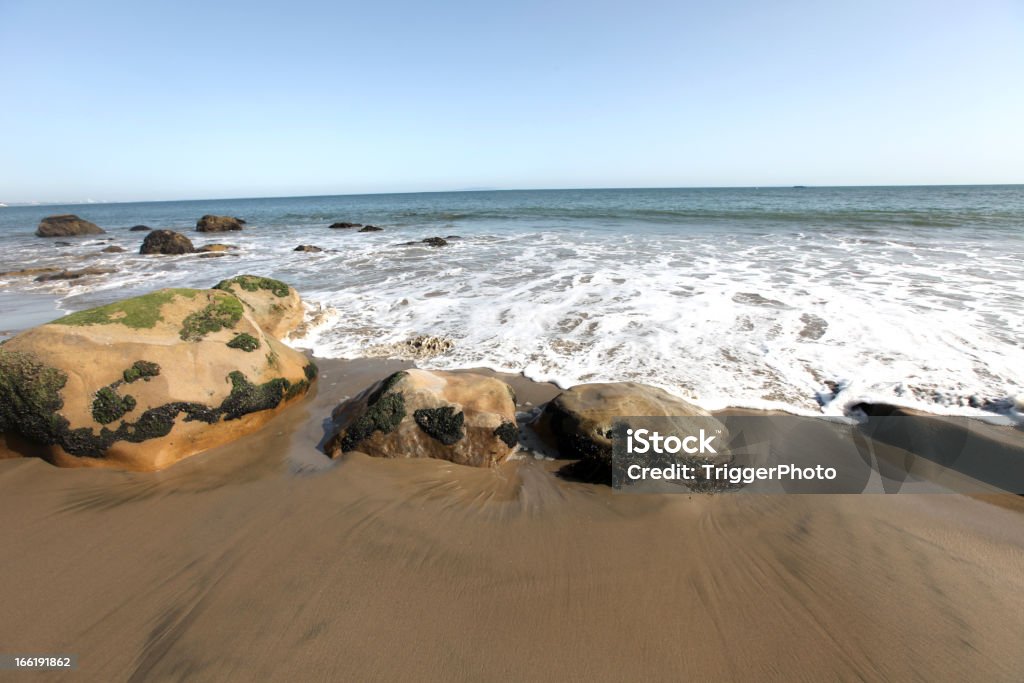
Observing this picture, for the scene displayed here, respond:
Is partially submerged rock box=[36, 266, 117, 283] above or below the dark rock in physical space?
below

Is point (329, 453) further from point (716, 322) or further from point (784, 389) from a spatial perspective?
point (716, 322)

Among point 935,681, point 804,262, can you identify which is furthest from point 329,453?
point 804,262

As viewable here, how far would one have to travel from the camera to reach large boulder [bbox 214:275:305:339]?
7.67 meters

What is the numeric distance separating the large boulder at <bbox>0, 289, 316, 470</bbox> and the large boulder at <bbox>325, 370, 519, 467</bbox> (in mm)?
1232

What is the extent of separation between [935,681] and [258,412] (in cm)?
577

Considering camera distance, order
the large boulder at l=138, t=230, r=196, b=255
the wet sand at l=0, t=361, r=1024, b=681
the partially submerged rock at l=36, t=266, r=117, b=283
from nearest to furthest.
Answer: the wet sand at l=0, t=361, r=1024, b=681
the partially submerged rock at l=36, t=266, r=117, b=283
the large boulder at l=138, t=230, r=196, b=255

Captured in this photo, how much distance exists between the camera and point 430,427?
4.22 metres

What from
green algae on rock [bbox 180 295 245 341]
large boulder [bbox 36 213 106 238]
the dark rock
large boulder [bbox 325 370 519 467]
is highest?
large boulder [bbox 36 213 106 238]

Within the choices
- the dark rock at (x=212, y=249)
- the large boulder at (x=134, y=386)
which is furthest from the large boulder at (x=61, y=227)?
the large boulder at (x=134, y=386)

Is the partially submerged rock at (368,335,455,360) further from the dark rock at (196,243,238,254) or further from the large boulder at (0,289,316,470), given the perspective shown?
the dark rock at (196,243,238,254)

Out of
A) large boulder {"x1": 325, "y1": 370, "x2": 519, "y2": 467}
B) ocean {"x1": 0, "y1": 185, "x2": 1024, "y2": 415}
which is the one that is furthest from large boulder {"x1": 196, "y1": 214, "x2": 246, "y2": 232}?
large boulder {"x1": 325, "y1": 370, "x2": 519, "y2": 467}

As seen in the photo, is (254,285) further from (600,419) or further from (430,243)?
(430,243)

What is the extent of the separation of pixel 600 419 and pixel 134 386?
455cm

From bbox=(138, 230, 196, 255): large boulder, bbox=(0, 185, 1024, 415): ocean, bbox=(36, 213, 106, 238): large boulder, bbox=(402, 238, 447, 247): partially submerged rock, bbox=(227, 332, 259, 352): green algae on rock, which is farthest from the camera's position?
bbox=(36, 213, 106, 238): large boulder
